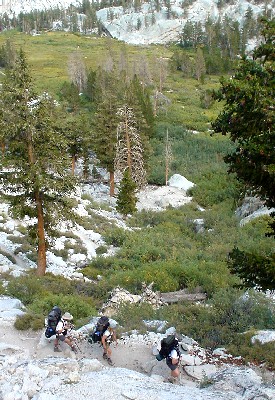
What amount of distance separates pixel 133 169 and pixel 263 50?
102ft

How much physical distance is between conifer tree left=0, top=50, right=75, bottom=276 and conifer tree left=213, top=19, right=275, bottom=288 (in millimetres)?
10079

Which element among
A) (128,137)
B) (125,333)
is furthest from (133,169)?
(125,333)

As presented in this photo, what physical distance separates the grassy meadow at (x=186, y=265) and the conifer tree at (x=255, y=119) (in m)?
0.82

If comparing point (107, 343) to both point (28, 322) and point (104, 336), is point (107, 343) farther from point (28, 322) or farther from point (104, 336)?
point (28, 322)

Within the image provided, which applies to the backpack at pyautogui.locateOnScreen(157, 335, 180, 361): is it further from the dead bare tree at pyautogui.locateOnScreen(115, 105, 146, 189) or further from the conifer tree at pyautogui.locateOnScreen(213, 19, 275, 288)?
the dead bare tree at pyautogui.locateOnScreen(115, 105, 146, 189)

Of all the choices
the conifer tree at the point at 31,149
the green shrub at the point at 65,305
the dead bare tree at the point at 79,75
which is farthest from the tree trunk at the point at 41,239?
the dead bare tree at the point at 79,75

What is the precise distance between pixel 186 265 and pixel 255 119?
14085mm

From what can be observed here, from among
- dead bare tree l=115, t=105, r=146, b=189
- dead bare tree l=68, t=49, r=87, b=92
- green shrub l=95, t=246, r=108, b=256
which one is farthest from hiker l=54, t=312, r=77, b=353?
dead bare tree l=68, t=49, r=87, b=92

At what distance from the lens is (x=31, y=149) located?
17.6 meters

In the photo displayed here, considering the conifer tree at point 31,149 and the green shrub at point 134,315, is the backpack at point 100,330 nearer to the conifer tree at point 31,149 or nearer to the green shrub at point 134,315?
the green shrub at point 134,315

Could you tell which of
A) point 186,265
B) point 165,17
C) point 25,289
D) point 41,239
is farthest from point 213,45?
point 25,289

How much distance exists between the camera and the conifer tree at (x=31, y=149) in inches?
659

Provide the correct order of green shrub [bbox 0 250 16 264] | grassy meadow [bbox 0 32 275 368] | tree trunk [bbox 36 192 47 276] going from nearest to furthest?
1. grassy meadow [bbox 0 32 275 368]
2. tree trunk [bbox 36 192 47 276]
3. green shrub [bbox 0 250 16 264]

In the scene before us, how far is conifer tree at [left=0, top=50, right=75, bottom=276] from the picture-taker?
16.8 meters
